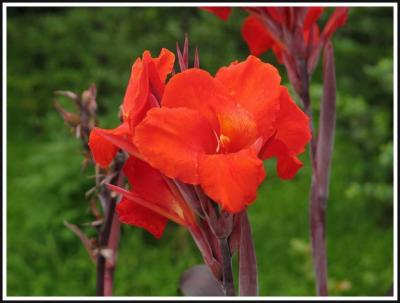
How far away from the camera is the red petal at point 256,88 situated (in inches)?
21.0

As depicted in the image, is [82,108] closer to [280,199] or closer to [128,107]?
[128,107]

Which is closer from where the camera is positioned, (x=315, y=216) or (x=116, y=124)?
(x=315, y=216)

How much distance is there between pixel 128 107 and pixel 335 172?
1931mm

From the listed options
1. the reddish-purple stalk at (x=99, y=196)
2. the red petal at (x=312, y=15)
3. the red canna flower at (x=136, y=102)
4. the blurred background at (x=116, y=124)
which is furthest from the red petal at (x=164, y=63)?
the blurred background at (x=116, y=124)

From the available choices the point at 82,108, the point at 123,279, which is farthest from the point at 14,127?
the point at 82,108

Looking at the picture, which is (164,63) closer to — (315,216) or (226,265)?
(226,265)

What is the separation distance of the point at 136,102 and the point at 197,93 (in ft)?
0.16

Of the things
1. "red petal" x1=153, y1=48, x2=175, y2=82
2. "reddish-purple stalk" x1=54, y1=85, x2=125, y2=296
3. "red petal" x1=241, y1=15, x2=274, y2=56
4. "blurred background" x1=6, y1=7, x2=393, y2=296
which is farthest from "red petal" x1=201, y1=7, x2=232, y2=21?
"blurred background" x1=6, y1=7, x2=393, y2=296

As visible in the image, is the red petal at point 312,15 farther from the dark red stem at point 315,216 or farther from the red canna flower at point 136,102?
the red canna flower at point 136,102

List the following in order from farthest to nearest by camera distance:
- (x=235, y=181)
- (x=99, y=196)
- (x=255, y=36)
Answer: (x=255, y=36) → (x=99, y=196) → (x=235, y=181)

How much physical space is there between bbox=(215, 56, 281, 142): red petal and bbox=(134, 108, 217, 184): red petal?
0.16 ft

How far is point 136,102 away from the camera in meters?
0.54

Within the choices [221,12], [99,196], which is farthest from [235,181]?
[221,12]

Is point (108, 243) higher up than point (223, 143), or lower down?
lower down
